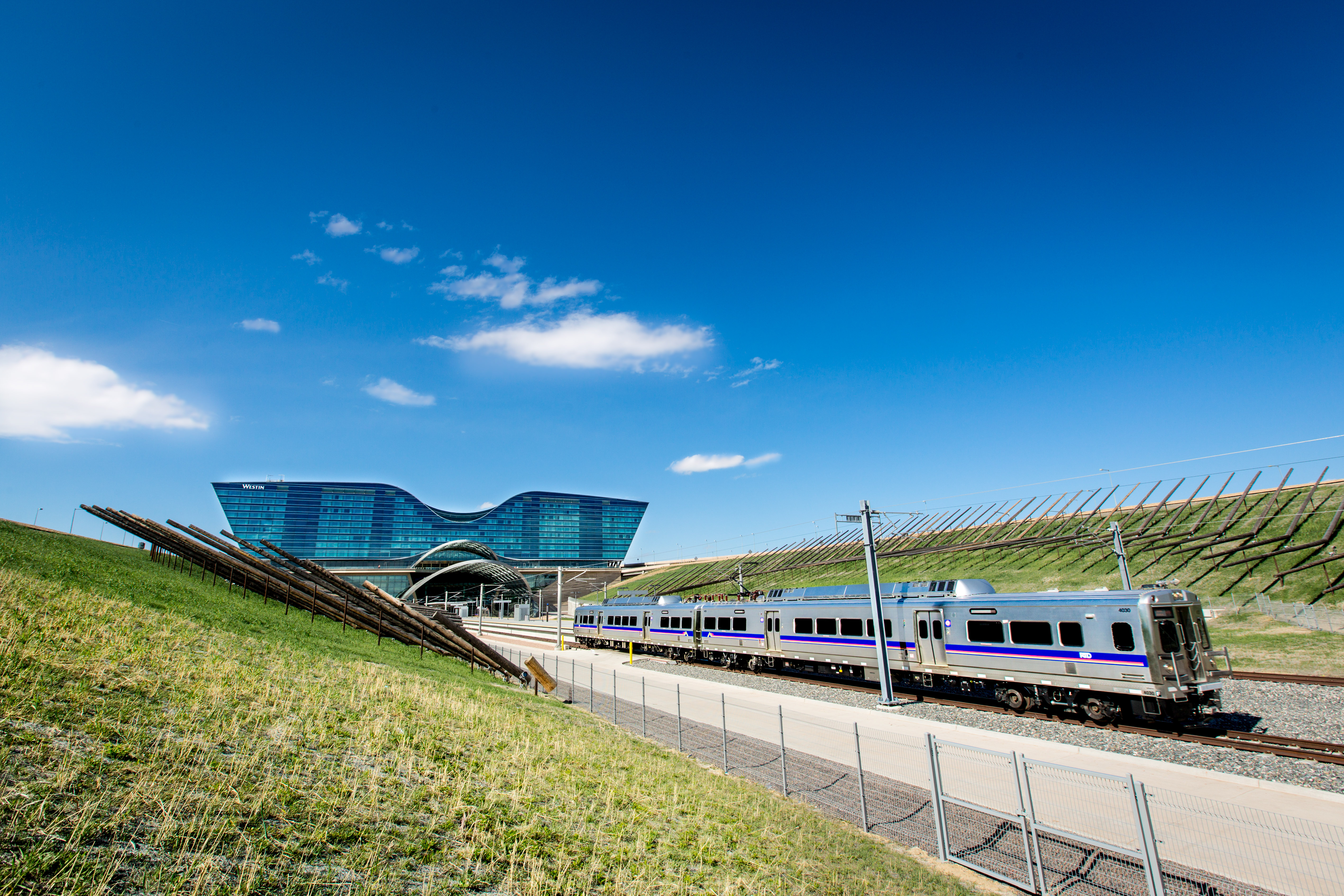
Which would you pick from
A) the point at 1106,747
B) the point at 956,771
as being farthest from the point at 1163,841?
the point at 1106,747

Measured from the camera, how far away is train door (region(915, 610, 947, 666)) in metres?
23.3

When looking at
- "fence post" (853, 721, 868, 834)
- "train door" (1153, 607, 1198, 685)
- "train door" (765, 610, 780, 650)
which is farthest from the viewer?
"train door" (765, 610, 780, 650)

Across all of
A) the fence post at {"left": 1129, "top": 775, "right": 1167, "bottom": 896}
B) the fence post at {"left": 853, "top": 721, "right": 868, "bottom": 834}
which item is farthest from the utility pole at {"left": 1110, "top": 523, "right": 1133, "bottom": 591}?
the fence post at {"left": 1129, "top": 775, "right": 1167, "bottom": 896}

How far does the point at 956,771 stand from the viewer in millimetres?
13586

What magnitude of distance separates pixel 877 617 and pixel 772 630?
28.0 feet

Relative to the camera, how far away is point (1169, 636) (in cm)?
1752

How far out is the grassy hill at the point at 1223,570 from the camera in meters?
28.6

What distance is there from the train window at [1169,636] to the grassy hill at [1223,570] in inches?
568

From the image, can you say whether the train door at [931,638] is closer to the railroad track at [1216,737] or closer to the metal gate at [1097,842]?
the railroad track at [1216,737]

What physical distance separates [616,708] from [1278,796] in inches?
628

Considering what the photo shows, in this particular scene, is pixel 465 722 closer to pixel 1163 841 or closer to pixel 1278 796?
pixel 1163 841

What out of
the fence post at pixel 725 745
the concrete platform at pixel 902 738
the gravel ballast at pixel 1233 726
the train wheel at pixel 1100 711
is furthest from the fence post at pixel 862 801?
the train wheel at pixel 1100 711

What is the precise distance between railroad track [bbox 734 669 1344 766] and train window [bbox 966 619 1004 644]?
2325 millimetres

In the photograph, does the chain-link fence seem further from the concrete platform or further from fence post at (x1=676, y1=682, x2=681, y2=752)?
the concrete platform
